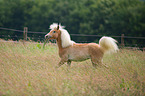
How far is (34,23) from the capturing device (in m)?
45.3

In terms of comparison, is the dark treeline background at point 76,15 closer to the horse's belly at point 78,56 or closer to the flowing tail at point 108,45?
the flowing tail at point 108,45

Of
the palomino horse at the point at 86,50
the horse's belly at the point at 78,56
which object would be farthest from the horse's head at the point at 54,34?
the horse's belly at the point at 78,56

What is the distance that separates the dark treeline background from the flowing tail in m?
31.6

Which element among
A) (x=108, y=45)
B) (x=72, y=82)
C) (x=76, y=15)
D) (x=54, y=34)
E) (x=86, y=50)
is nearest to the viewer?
(x=72, y=82)

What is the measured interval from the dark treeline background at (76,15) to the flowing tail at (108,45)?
31601 millimetres

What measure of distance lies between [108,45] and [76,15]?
40.2m

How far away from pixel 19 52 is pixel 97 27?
35.5 meters

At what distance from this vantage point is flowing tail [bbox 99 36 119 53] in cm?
730

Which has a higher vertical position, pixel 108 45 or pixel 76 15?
pixel 76 15

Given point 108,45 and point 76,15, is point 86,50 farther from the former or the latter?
point 76,15

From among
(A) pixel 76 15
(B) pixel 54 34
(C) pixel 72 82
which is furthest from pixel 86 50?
(A) pixel 76 15

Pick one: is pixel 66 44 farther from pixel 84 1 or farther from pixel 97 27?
pixel 84 1

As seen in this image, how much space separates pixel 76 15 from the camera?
46.9m

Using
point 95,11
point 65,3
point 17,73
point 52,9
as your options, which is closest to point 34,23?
point 52,9
